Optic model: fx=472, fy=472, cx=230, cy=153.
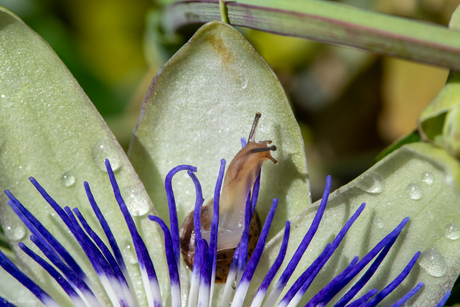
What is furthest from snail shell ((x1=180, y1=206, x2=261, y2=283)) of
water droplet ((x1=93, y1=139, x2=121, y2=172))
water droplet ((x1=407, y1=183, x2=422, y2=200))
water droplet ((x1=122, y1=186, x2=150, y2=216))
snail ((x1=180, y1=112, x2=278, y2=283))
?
water droplet ((x1=407, y1=183, x2=422, y2=200))

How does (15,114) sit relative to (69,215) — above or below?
above

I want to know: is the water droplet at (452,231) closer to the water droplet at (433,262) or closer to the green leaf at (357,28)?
the water droplet at (433,262)

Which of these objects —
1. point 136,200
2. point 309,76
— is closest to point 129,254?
point 136,200

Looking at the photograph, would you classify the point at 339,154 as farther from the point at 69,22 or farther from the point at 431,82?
the point at 69,22

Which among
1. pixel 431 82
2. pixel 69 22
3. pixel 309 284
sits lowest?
pixel 309 284

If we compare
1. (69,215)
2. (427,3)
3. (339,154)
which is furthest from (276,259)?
(427,3)

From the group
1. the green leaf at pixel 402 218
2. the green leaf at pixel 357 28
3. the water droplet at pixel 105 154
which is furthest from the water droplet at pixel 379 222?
the water droplet at pixel 105 154

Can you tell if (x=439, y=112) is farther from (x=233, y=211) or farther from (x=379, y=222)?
(x=233, y=211)
